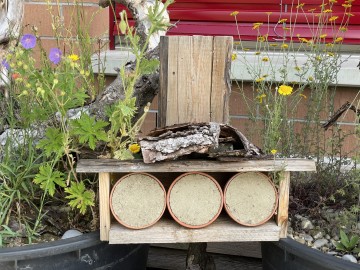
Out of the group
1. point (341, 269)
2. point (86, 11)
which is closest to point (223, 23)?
point (86, 11)

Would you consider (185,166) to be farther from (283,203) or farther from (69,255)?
(69,255)

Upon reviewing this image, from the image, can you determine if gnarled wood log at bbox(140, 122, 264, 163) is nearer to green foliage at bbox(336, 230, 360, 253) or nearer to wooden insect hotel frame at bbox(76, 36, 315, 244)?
wooden insect hotel frame at bbox(76, 36, 315, 244)

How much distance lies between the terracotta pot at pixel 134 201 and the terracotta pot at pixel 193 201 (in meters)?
0.05

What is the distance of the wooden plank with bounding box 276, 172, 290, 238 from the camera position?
188 cm

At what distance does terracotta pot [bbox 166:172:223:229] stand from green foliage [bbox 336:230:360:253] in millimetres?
540

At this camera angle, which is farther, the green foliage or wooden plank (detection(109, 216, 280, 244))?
the green foliage

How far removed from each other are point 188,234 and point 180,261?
3.64 ft

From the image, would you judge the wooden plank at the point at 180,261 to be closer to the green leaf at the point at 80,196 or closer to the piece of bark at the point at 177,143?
the green leaf at the point at 80,196

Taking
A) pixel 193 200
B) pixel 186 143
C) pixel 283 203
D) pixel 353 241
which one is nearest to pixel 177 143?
pixel 186 143

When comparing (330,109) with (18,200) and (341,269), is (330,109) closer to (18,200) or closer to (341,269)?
(341,269)

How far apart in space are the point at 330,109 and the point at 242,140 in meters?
0.92

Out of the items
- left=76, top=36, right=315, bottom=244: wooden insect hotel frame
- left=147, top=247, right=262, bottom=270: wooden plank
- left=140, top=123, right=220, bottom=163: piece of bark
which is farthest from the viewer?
left=147, top=247, right=262, bottom=270: wooden plank

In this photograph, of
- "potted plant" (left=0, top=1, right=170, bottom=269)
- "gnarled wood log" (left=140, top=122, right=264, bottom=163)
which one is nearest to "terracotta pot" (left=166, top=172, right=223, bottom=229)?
"gnarled wood log" (left=140, top=122, right=264, bottom=163)

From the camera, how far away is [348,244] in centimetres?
206
